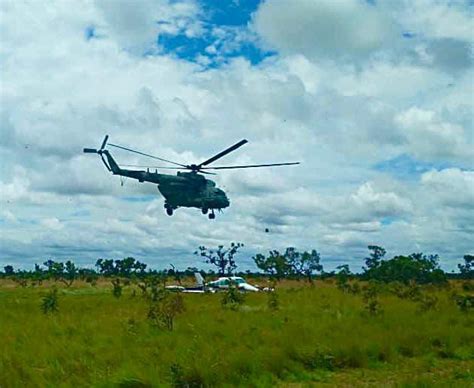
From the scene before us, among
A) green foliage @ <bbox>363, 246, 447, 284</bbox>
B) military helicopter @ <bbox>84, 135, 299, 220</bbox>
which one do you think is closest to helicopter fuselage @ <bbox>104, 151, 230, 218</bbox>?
military helicopter @ <bbox>84, 135, 299, 220</bbox>

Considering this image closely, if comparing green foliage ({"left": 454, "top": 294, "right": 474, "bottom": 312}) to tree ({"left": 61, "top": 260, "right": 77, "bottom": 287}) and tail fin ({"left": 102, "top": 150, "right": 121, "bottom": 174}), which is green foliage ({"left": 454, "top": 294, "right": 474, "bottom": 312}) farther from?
tree ({"left": 61, "top": 260, "right": 77, "bottom": 287})

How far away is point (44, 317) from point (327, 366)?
13.1 m

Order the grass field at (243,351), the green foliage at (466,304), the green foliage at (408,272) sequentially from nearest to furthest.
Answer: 1. the grass field at (243,351)
2. the green foliage at (466,304)
3. the green foliage at (408,272)

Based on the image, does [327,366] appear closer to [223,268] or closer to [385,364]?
[385,364]

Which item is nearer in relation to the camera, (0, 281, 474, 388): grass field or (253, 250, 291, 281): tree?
(0, 281, 474, 388): grass field

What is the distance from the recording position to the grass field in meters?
12.8

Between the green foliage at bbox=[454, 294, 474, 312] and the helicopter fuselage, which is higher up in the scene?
the helicopter fuselage

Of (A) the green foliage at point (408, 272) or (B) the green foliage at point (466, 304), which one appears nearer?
(B) the green foliage at point (466, 304)

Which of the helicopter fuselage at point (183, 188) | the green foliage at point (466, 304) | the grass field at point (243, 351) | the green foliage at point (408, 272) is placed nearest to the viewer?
the grass field at point (243, 351)

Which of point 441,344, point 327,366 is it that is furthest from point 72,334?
point 441,344

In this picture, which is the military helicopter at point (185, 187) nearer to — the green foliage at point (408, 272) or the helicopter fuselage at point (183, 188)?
the helicopter fuselage at point (183, 188)

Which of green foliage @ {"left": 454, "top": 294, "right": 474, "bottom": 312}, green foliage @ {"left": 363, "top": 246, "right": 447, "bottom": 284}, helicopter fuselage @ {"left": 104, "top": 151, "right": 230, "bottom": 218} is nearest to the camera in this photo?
green foliage @ {"left": 454, "top": 294, "right": 474, "bottom": 312}

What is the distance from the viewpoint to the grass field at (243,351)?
12.8 meters

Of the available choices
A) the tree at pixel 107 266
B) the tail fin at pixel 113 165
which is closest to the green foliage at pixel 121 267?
the tree at pixel 107 266
